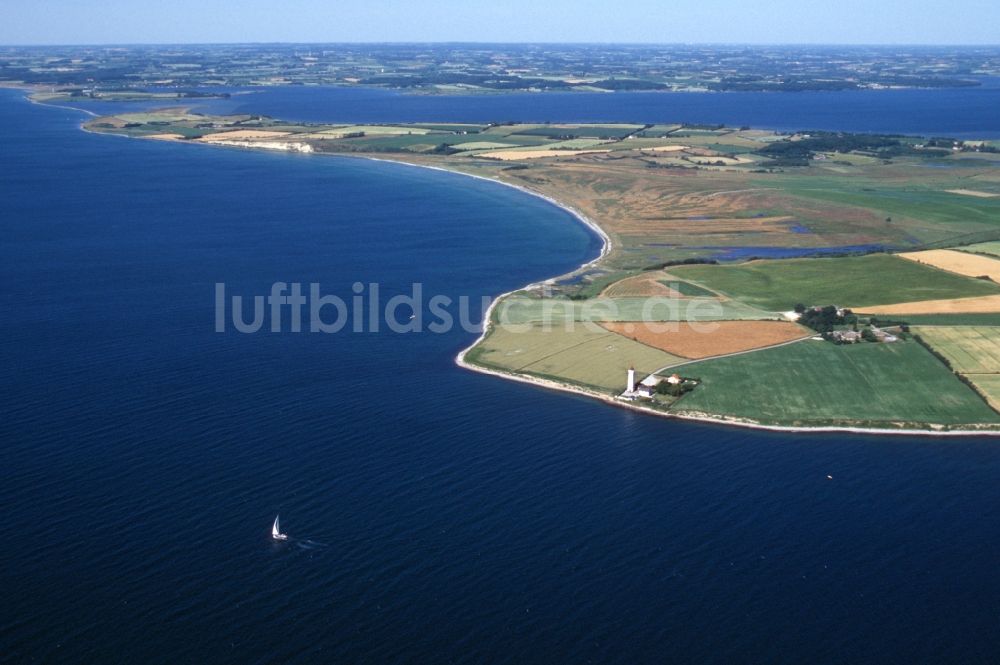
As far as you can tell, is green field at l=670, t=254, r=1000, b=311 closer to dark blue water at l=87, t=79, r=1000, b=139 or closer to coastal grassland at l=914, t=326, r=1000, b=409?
coastal grassland at l=914, t=326, r=1000, b=409

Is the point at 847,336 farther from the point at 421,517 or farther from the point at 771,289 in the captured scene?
the point at 421,517

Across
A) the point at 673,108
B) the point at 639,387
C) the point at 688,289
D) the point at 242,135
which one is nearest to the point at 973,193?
the point at 688,289

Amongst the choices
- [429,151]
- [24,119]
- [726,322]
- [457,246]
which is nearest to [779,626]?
[726,322]

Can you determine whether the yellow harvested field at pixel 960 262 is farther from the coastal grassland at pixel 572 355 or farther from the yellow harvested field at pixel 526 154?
the yellow harvested field at pixel 526 154

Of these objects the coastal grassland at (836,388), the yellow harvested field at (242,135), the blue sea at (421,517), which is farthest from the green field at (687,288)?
the yellow harvested field at (242,135)

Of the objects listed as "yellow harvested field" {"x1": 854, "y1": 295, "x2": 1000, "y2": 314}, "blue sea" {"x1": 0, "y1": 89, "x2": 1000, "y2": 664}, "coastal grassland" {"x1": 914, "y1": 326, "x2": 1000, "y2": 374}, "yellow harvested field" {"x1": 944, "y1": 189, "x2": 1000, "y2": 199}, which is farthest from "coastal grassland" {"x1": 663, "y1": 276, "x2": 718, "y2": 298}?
"yellow harvested field" {"x1": 944, "y1": 189, "x2": 1000, "y2": 199}

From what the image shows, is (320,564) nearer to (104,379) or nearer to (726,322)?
(104,379)

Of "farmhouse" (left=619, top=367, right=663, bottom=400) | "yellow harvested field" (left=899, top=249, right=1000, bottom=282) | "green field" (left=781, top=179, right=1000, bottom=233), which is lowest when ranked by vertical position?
"farmhouse" (left=619, top=367, right=663, bottom=400)
